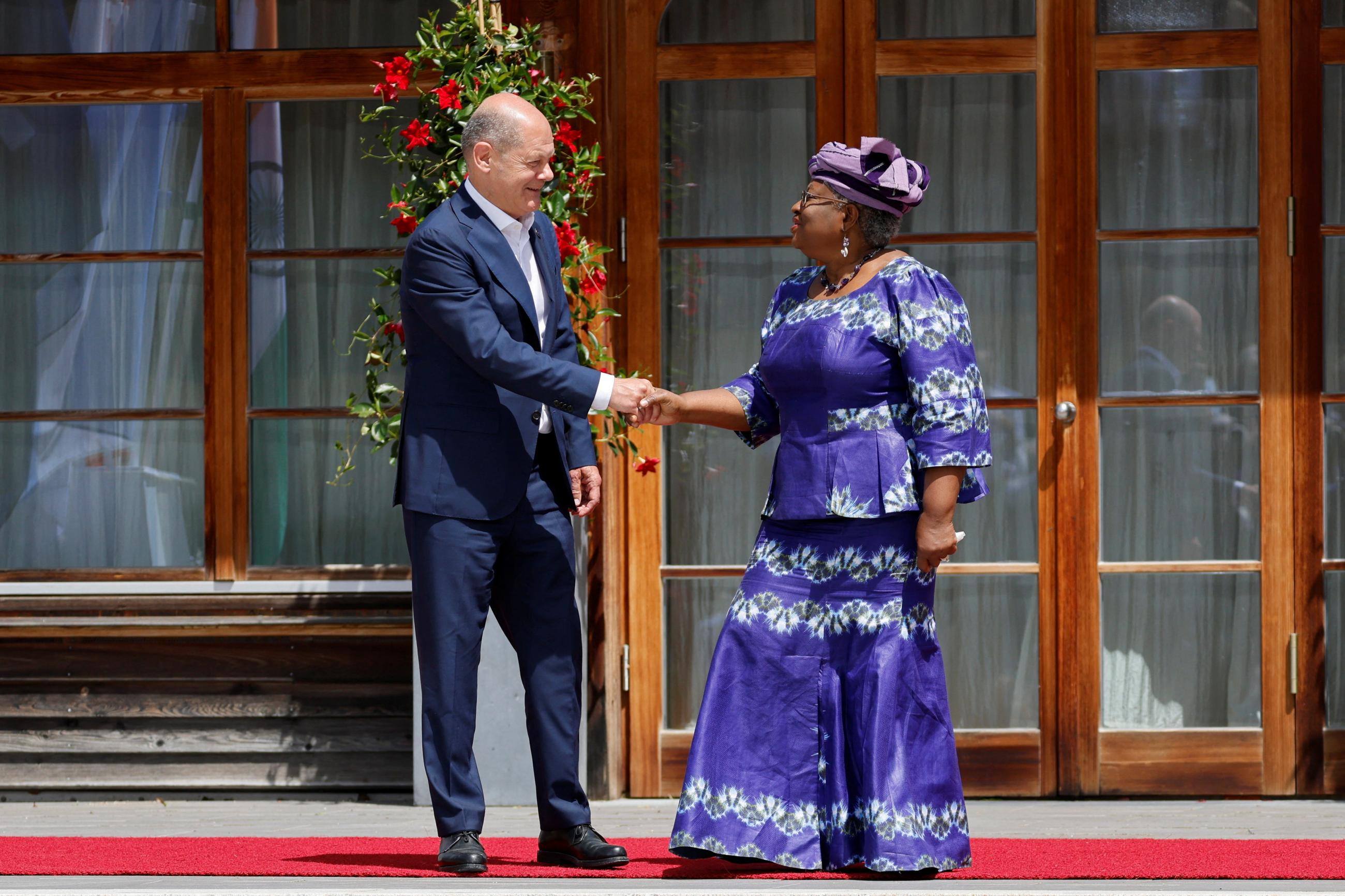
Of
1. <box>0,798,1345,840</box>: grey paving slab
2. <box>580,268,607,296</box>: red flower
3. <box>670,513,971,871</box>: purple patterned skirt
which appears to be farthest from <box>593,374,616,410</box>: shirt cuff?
<box>0,798,1345,840</box>: grey paving slab

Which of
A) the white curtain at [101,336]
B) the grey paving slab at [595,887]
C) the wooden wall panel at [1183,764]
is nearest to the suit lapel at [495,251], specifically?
the grey paving slab at [595,887]

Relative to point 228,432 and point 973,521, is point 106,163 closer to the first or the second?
point 228,432

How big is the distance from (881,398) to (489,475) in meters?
0.91

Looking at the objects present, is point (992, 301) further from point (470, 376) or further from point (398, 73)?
point (470, 376)

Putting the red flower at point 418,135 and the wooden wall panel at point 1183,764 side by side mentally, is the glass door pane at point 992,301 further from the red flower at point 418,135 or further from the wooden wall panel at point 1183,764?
the red flower at point 418,135

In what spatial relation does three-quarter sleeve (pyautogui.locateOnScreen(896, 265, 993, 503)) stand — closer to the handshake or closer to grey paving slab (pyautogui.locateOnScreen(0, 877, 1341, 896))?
the handshake

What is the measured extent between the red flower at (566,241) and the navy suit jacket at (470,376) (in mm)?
993

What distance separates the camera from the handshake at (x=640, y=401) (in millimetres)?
3916

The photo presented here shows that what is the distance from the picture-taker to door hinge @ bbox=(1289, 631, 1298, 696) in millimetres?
5406

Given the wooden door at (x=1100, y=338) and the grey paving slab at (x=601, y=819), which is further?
the wooden door at (x=1100, y=338)

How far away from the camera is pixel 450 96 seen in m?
4.93

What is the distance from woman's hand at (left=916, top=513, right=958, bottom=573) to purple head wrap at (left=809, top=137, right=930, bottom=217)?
2.36 ft

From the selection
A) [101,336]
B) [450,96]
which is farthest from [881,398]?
[101,336]

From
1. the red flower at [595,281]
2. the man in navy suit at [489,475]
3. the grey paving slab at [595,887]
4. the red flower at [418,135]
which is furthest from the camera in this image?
the red flower at [595,281]
